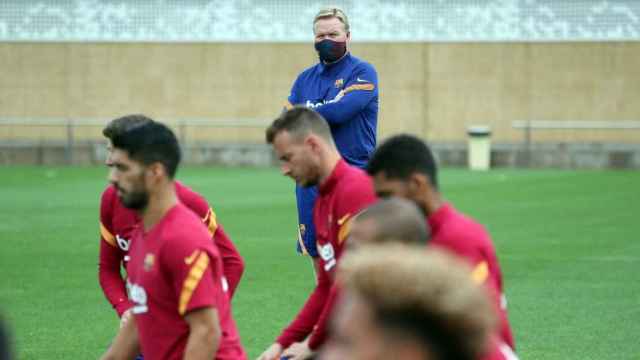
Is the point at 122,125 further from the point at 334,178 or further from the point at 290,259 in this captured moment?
the point at 290,259

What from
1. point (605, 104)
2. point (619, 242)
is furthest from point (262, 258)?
point (605, 104)

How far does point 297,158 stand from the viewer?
24.1 ft

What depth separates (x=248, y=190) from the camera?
28.2 meters

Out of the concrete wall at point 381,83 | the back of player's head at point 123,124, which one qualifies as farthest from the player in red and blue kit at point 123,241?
the concrete wall at point 381,83

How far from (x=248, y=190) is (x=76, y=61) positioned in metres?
12.6

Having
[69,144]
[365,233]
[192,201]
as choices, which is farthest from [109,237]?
[69,144]

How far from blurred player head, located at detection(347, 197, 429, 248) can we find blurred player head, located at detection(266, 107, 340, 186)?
1840 mm

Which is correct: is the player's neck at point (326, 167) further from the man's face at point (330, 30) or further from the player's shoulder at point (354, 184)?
the man's face at point (330, 30)

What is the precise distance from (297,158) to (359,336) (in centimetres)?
414

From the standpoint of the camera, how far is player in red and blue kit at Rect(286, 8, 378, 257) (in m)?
10.4

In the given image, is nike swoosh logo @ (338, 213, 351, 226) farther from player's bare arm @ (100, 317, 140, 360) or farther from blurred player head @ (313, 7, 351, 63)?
blurred player head @ (313, 7, 351, 63)

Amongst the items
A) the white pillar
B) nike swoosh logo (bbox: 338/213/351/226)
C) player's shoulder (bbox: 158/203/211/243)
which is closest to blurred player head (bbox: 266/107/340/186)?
nike swoosh logo (bbox: 338/213/351/226)

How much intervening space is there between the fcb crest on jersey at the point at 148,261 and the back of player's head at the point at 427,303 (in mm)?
3511

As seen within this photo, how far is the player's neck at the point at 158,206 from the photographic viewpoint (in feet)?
22.3
